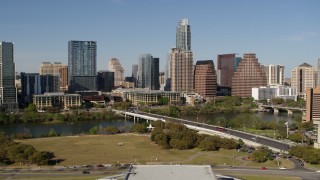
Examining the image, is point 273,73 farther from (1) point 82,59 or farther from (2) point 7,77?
(2) point 7,77

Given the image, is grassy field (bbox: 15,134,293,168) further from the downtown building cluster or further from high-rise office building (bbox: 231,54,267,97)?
high-rise office building (bbox: 231,54,267,97)

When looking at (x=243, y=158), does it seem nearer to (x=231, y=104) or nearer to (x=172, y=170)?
(x=172, y=170)

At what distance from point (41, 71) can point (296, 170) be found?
278 ft

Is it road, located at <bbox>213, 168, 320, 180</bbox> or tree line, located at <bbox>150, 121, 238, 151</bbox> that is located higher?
tree line, located at <bbox>150, 121, 238, 151</bbox>

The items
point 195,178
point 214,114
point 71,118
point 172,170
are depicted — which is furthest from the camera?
point 214,114

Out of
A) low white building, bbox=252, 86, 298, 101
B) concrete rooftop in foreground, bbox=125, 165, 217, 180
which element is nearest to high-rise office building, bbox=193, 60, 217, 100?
low white building, bbox=252, 86, 298, 101

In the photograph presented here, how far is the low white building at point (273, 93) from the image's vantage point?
78.1 metres

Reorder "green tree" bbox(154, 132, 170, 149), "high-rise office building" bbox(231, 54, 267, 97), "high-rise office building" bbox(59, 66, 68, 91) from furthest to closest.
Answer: "high-rise office building" bbox(59, 66, 68, 91), "high-rise office building" bbox(231, 54, 267, 97), "green tree" bbox(154, 132, 170, 149)

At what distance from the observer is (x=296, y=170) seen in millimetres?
22969

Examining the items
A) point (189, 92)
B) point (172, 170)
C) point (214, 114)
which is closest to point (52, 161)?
point (172, 170)

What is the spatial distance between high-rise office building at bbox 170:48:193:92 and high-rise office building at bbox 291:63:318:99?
2194 centimetres

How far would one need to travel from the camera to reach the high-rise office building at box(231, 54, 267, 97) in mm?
80625

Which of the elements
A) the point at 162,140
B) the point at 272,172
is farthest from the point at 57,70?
the point at 272,172

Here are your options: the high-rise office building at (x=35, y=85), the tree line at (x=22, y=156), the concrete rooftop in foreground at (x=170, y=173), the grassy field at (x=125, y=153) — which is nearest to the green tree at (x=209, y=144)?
the grassy field at (x=125, y=153)
